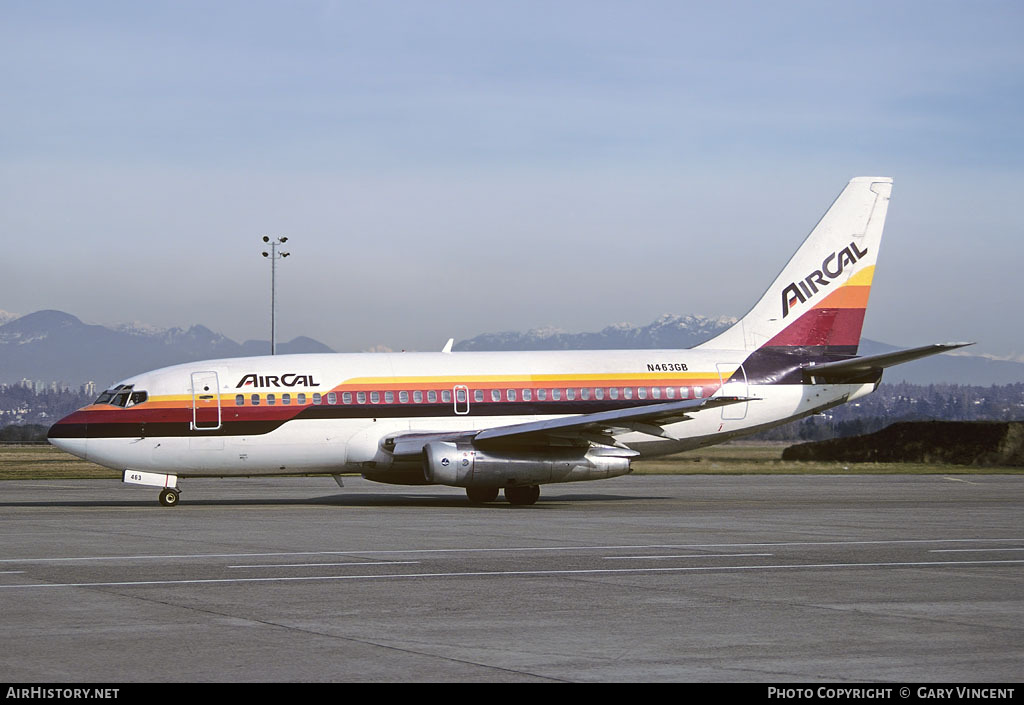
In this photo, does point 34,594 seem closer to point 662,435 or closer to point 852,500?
point 662,435

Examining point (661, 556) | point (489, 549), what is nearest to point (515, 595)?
point (661, 556)

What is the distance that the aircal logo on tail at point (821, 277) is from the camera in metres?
36.3

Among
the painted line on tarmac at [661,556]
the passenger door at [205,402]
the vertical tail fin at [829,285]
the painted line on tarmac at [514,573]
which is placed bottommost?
the painted line on tarmac at [661,556]

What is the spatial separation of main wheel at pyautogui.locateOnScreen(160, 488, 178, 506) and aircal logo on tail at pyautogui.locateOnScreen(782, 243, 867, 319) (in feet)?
57.2

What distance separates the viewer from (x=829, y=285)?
3644 centimetres

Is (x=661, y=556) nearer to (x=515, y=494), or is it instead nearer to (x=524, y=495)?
(x=524, y=495)

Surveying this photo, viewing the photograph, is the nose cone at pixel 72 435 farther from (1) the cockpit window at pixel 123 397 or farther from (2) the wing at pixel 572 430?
(2) the wing at pixel 572 430

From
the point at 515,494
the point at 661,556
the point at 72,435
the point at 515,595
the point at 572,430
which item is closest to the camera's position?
the point at 515,595

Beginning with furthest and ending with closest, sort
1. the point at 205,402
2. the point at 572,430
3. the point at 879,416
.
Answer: the point at 879,416
the point at 205,402
the point at 572,430

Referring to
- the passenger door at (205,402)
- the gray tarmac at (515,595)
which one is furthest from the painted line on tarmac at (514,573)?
the passenger door at (205,402)

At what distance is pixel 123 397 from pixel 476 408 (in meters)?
8.88

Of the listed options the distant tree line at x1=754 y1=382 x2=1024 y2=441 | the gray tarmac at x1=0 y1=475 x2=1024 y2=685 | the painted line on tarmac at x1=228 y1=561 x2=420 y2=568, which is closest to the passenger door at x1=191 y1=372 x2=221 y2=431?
the gray tarmac at x1=0 y1=475 x2=1024 y2=685
